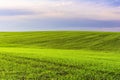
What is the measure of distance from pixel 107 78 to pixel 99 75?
903 millimetres

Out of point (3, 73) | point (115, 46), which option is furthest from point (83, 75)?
point (115, 46)

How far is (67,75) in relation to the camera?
18.0 meters

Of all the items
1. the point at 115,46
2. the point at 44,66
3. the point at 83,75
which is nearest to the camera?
the point at 83,75

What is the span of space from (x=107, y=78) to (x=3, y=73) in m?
7.79

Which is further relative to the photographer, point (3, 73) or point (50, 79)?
point (3, 73)

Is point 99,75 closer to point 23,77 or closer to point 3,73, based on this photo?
point 23,77

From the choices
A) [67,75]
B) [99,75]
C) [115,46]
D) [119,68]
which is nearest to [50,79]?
[67,75]

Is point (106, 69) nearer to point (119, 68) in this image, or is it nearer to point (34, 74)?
point (119, 68)

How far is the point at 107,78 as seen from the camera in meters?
17.3

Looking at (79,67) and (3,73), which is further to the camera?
(79,67)

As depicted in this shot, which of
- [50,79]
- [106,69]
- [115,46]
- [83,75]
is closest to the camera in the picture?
[50,79]

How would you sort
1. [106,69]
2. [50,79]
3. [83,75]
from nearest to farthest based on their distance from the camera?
1. [50,79]
2. [83,75]
3. [106,69]

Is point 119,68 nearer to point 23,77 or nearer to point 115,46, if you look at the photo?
point 23,77

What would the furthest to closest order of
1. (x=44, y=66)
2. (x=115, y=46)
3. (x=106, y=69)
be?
(x=115, y=46) < (x=44, y=66) < (x=106, y=69)
